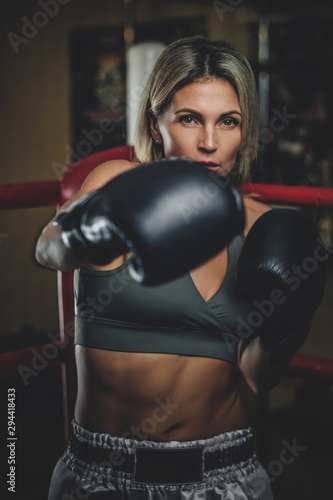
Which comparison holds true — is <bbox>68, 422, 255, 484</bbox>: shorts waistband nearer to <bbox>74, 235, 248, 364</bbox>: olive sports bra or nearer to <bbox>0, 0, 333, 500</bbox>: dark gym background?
<bbox>74, 235, 248, 364</bbox>: olive sports bra

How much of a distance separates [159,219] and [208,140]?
11.1 inches

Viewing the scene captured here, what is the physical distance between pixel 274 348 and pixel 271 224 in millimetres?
197

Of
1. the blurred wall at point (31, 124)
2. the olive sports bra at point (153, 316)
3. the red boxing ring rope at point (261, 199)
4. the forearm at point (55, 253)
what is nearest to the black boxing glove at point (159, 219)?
the forearm at point (55, 253)

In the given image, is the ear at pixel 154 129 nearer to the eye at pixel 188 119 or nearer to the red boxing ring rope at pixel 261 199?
the eye at pixel 188 119

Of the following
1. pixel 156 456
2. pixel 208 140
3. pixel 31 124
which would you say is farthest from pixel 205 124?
pixel 31 124

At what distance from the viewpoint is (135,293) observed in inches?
34.0

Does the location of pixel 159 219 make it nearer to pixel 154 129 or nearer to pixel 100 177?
pixel 100 177

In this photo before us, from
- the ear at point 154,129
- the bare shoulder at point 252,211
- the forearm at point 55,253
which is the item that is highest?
the ear at point 154,129

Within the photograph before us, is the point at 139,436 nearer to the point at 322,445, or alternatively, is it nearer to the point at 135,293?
the point at 135,293

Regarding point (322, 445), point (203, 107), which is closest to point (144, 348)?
point (203, 107)

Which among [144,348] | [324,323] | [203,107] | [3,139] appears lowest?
[324,323]

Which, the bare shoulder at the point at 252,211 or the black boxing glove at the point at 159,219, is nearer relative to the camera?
the black boxing glove at the point at 159,219

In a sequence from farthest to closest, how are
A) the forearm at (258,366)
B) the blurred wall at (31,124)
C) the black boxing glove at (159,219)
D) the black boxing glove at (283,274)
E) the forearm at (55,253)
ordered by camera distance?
1. the blurred wall at (31,124)
2. the forearm at (258,366)
3. the black boxing glove at (283,274)
4. the forearm at (55,253)
5. the black boxing glove at (159,219)

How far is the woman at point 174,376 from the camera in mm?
876
